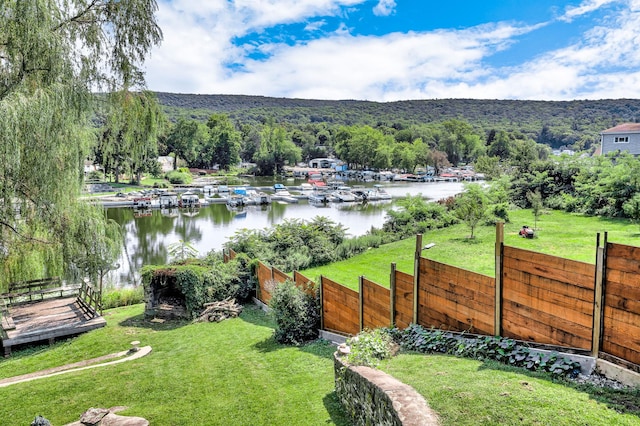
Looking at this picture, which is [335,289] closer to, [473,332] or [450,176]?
[473,332]

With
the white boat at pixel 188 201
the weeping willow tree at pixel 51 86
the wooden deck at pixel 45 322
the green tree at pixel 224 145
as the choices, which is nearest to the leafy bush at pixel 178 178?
the white boat at pixel 188 201

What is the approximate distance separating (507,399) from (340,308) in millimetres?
4607

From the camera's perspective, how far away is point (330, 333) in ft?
27.8

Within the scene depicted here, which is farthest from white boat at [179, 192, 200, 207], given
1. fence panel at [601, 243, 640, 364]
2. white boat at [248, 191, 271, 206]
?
fence panel at [601, 243, 640, 364]

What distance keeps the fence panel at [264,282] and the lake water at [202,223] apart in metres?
9.99

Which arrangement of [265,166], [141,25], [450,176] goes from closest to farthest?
1. [141,25]
2. [450,176]
3. [265,166]

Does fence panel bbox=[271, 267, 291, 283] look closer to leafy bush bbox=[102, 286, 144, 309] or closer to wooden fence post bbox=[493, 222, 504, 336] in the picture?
wooden fence post bbox=[493, 222, 504, 336]

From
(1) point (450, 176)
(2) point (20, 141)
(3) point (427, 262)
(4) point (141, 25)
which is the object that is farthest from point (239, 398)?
(1) point (450, 176)

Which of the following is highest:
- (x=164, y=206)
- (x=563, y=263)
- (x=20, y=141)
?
(x=20, y=141)

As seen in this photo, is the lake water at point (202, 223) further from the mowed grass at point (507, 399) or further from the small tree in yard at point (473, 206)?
the mowed grass at point (507, 399)

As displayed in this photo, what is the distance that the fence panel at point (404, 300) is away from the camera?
6.49 meters

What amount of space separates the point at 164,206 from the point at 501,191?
113 feet

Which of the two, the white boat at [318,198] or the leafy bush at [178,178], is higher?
the leafy bush at [178,178]

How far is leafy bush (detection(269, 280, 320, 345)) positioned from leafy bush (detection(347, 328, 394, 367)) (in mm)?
2835
